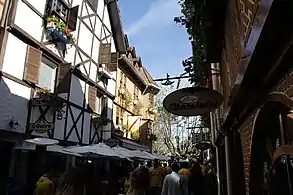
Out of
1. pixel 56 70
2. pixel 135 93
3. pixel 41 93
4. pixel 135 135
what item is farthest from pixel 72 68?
pixel 135 93

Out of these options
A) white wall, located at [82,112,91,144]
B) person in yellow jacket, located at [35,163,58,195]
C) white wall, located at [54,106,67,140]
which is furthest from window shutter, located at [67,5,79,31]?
person in yellow jacket, located at [35,163,58,195]

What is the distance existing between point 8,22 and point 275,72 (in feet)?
31.6

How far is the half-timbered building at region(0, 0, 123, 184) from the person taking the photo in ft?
33.1

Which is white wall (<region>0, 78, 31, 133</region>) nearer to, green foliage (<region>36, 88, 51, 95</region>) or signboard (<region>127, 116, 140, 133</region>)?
green foliage (<region>36, 88, 51, 95</region>)

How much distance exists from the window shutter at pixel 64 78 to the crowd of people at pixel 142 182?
433cm

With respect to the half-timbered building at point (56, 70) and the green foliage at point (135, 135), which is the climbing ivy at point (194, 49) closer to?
the half-timbered building at point (56, 70)

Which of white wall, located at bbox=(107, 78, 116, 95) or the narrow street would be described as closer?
the narrow street

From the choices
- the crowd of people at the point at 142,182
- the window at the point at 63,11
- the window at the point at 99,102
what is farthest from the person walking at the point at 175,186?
the window at the point at 99,102

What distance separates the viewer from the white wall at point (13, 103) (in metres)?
9.62

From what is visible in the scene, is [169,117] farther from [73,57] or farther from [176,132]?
[73,57]

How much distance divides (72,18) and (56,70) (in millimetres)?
2512

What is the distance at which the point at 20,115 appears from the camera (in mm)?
10414

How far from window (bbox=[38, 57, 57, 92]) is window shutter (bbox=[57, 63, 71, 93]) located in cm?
31

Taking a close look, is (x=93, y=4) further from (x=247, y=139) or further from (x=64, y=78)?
(x=247, y=139)
